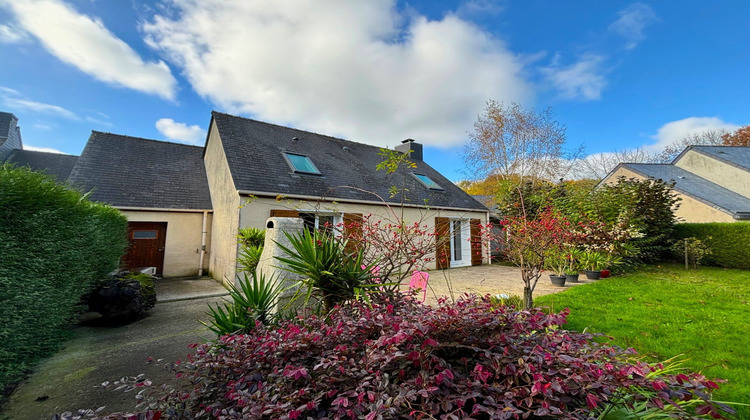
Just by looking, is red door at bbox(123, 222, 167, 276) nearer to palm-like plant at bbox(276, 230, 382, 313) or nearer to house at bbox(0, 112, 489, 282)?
house at bbox(0, 112, 489, 282)

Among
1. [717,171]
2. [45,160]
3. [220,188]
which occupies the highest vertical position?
[717,171]

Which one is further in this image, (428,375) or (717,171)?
(717,171)

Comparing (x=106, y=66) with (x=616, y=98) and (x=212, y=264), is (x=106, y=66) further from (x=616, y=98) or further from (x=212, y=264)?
(x=616, y=98)

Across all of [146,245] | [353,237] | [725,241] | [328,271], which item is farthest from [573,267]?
[146,245]

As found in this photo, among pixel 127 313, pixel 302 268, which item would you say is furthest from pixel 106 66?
pixel 302 268

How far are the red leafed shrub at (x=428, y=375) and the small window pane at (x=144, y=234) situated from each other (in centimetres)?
987

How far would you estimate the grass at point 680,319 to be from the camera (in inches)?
122

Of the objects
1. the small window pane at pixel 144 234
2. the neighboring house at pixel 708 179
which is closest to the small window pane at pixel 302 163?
the small window pane at pixel 144 234

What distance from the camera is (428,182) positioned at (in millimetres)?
14164

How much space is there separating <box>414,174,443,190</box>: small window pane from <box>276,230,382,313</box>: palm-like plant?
413 inches

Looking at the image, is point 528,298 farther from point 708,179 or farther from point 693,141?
point 693,141

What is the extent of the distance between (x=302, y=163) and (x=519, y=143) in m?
14.2

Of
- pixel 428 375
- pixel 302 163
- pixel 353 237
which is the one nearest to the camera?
pixel 428 375

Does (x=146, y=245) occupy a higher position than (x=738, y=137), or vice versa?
(x=738, y=137)
